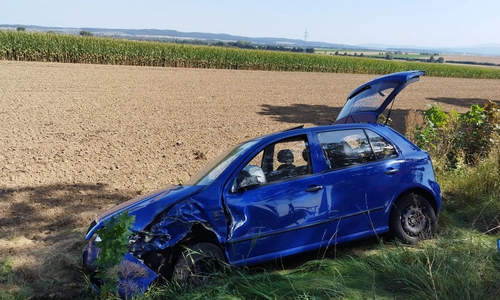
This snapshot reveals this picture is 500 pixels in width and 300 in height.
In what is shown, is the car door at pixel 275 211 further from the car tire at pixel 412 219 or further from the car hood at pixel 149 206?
the car tire at pixel 412 219

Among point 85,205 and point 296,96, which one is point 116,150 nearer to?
point 85,205

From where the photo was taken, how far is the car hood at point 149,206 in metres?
4.68

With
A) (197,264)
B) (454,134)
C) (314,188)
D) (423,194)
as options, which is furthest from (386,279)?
(454,134)

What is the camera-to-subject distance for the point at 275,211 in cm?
492

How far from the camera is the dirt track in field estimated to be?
20.4ft

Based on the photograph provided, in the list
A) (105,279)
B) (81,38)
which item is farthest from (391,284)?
(81,38)

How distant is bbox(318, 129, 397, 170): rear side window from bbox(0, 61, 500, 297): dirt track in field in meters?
3.04

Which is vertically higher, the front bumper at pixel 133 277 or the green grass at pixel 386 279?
the green grass at pixel 386 279

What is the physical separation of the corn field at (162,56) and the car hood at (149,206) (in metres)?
38.7

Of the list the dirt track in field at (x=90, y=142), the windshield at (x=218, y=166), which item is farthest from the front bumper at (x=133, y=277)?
the windshield at (x=218, y=166)

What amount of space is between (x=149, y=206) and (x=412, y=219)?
3.10 m

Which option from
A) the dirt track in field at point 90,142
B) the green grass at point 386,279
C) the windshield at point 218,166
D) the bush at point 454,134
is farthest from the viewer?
the bush at point 454,134

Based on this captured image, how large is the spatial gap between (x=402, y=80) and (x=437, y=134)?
2.78 metres

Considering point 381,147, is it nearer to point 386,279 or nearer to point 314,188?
point 314,188
